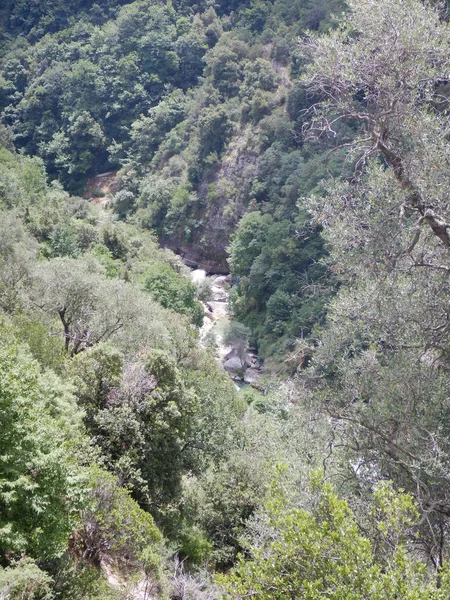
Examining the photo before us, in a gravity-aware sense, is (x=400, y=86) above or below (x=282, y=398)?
above

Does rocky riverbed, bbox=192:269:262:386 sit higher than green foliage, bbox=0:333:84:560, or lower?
lower

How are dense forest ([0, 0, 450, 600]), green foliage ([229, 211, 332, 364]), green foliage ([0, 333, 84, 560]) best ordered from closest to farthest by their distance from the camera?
dense forest ([0, 0, 450, 600]) → green foliage ([0, 333, 84, 560]) → green foliage ([229, 211, 332, 364])

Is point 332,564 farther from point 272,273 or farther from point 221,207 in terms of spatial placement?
point 221,207

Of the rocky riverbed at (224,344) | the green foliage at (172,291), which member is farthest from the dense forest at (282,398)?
the rocky riverbed at (224,344)

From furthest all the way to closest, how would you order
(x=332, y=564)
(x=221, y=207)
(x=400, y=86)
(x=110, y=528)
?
1. (x=221, y=207)
2. (x=110, y=528)
3. (x=400, y=86)
4. (x=332, y=564)

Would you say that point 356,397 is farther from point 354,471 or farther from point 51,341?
point 51,341

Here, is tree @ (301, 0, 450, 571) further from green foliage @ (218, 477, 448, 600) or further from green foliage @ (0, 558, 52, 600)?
green foliage @ (0, 558, 52, 600)

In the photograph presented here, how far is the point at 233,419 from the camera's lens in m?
21.7

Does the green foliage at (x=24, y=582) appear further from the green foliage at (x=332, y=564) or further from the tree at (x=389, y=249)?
the tree at (x=389, y=249)

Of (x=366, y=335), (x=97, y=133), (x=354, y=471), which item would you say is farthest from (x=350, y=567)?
(x=97, y=133)

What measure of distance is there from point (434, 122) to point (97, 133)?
6582cm

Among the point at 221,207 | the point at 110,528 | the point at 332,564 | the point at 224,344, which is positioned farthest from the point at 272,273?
the point at 332,564

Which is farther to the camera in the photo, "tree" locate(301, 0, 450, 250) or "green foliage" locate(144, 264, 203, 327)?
"green foliage" locate(144, 264, 203, 327)

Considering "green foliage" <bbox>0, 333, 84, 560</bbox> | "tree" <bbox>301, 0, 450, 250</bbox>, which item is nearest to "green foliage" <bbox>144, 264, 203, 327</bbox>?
"green foliage" <bbox>0, 333, 84, 560</bbox>
